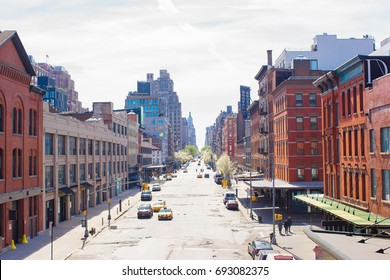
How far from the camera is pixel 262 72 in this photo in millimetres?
86000

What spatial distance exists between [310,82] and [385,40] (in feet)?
60.0

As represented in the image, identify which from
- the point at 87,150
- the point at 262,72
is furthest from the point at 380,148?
the point at 262,72

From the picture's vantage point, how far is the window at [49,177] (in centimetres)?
5128

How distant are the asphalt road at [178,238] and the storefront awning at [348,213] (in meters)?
6.18

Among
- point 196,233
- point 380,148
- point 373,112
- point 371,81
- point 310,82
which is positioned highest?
point 310,82

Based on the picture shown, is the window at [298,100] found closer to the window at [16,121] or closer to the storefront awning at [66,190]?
the storefront awning at [66,190]

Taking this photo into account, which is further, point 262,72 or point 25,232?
point 262,72

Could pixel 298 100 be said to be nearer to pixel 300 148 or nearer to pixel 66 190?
pixel 300 148

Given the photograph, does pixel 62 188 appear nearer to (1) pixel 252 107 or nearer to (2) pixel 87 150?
(2) pixel 87 150

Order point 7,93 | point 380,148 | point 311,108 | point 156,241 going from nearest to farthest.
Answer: point 380,148 → point 7,93 → point 156,241 → point 311,108

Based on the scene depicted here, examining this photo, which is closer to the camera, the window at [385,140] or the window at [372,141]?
the window at [385,140]

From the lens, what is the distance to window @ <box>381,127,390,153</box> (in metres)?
31.5

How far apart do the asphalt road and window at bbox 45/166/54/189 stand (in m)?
7.85

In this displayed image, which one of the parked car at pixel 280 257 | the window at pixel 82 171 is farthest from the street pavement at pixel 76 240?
the window at pixel 82 171
